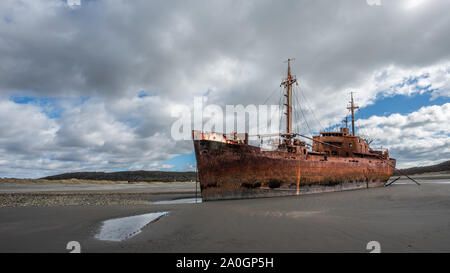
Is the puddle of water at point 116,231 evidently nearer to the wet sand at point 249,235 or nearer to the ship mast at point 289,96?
the wet sand at point 249,235

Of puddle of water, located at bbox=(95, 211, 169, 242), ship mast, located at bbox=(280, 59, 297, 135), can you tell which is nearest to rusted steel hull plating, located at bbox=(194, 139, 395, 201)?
ship mast, located at bbox=(280, 59, 297, 135)

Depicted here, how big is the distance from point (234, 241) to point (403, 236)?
3.78 metres

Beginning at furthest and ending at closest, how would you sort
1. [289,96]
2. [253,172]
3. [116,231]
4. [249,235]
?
[289,96]
[253,172]
[116,231]
[249,235]

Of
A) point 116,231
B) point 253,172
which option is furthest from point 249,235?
point 253,172

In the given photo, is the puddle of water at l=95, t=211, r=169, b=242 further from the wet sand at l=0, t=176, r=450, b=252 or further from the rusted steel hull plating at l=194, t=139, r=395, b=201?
the rusted steel hull plating at l=194, t=139, r=395, b=201

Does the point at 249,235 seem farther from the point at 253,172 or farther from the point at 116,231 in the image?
the point at 253,172

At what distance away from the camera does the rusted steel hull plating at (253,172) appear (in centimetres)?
1373

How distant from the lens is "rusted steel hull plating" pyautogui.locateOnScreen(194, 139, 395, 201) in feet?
45.1

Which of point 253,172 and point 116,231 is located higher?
point 253,172

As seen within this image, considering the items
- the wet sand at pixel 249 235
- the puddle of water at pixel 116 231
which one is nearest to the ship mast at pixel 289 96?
the wet sand at pixel 249 235

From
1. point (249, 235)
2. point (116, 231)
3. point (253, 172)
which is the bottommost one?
→ point (116, 231)

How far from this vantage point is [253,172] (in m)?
14.3

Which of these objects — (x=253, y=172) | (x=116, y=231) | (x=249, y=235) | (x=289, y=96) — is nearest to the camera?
(x=249, y=235)
